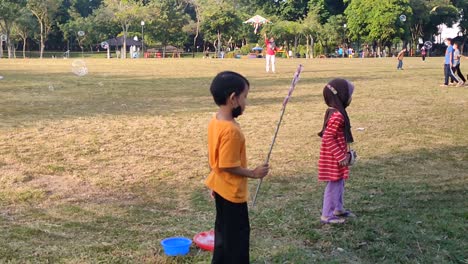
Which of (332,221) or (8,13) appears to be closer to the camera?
(332,221)

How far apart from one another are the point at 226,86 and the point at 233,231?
0.93 metres

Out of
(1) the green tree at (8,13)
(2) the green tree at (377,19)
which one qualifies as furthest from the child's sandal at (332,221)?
(2) the green tree at (377,19)

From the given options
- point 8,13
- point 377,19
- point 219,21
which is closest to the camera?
point 8,13

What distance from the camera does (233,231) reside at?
11.0 feet

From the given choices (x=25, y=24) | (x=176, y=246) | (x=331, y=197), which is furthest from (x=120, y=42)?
(x=176, y=246)

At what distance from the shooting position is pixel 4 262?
12.8 feet

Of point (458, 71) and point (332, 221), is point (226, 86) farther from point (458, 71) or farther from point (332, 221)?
point (458, 71)

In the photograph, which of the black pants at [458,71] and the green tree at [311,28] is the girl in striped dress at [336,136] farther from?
the green tree at [311,28]

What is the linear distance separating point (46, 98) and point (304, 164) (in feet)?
29.8

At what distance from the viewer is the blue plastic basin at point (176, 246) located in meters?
3.96

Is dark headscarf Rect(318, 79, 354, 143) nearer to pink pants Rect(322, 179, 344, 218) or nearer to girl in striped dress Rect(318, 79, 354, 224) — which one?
girl in striped dress Rect(318, 79, 354, 224)

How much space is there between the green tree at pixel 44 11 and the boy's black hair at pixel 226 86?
58018mm

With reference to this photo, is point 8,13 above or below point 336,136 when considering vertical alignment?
above

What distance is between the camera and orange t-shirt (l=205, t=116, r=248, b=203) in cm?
315
